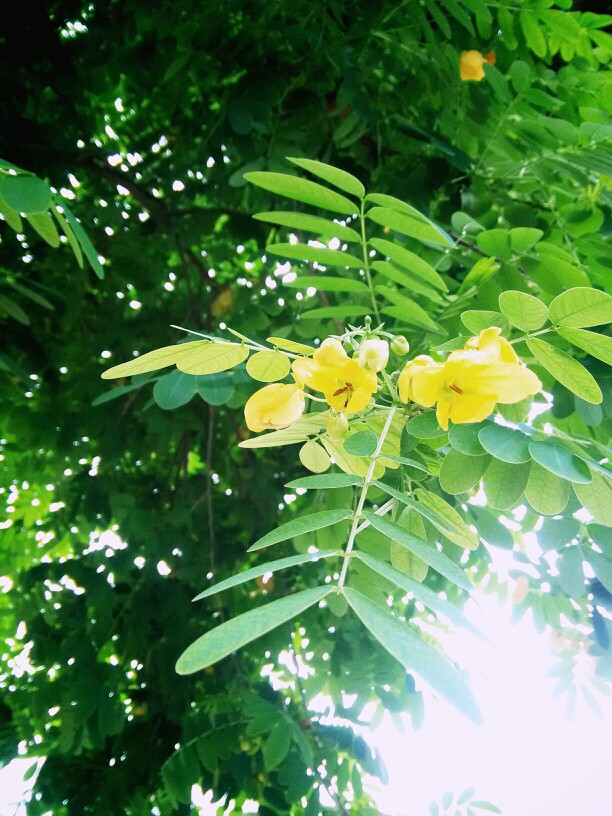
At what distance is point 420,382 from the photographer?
54 cm

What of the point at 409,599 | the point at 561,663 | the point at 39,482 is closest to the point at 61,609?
the point at 39,482

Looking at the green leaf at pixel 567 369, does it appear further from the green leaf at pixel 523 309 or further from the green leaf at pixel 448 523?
the green leaf at pixel 448 523

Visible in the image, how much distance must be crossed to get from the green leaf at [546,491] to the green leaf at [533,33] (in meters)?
1.01

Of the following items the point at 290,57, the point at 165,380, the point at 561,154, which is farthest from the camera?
the point at 290,57

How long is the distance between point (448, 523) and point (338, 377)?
0.48 ft

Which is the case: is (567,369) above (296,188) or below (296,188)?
below

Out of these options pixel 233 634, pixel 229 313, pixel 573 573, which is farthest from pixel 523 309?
pixel 229 313

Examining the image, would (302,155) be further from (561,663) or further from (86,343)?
(561,663)

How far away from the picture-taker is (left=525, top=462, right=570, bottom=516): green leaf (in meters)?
0.60

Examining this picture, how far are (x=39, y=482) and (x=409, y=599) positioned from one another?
40.9 inches

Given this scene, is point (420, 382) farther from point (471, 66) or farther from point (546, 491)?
point (471, 66)

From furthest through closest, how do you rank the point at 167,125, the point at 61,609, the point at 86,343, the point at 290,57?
the point at 167,125 → the point at 86,343 → the point at 61,609 → the point at 290,57

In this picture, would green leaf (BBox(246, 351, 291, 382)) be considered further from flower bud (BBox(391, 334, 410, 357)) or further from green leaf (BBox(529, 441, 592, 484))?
green leaf (BBox(529, 441, 592, 484))

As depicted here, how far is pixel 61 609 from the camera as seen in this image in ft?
5.06
